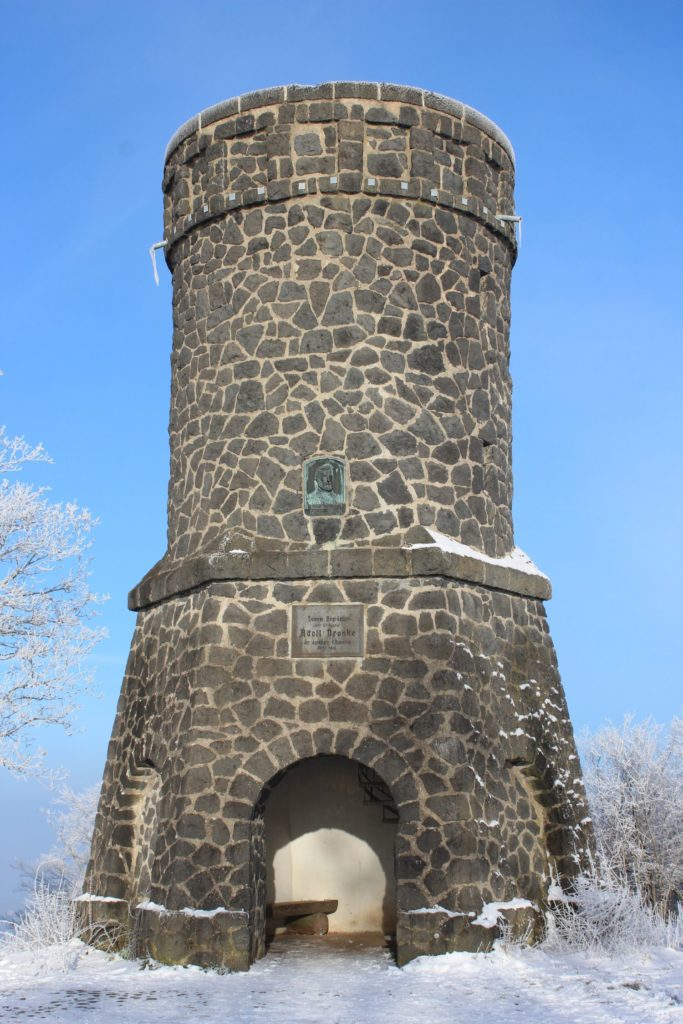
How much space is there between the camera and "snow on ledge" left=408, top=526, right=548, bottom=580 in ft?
43.7

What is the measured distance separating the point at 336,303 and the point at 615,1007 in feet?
26.0

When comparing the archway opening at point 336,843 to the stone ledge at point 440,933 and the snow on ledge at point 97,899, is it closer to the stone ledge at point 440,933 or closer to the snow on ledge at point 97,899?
the snow on ledge at point 97,899

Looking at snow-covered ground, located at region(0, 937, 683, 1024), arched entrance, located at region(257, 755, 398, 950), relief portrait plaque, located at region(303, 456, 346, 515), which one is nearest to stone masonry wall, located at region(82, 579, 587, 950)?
snow-covered ground, located at region(0, 937, 683, 1024)

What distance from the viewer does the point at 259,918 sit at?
1274 cm

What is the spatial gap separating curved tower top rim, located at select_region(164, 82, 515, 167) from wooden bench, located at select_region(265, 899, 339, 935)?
948 centimetres

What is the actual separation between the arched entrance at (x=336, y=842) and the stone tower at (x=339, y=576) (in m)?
0.03

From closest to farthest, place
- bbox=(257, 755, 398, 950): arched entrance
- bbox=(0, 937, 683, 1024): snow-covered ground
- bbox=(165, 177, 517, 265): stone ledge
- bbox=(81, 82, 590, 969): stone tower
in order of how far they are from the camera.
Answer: bbox=(0, 937, 683, 1024): snow-covered ground < bbox=(81, 82, 590, 969): stone tower < bbox=(165, 177, 517, 265): stone ledge < bbox=(257, 755, 398, 950): arched entrance

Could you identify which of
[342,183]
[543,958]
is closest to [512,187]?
[342,183]

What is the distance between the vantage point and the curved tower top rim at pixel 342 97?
14438 millimetres

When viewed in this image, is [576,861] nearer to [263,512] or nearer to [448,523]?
[448,523]

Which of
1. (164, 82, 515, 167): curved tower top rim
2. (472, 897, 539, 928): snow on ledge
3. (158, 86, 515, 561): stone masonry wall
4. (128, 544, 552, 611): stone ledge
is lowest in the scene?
(472, 897, 539, 928): snow on ledge

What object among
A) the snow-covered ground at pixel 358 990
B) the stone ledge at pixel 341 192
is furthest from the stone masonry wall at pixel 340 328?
the snow-covered ground at pixel 358 990

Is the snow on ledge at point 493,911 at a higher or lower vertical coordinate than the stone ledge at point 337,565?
lower

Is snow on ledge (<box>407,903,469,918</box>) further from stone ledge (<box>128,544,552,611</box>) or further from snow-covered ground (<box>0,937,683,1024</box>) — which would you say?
stone ledge (<box>128,544,552,611</box>)
